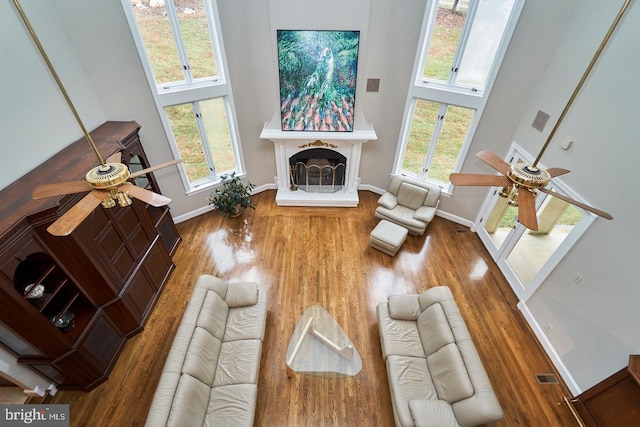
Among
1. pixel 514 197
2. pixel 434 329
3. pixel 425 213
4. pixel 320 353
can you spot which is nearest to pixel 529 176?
pixel 514 197

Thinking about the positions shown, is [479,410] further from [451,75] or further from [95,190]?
[451,75]

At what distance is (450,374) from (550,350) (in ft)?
6.14

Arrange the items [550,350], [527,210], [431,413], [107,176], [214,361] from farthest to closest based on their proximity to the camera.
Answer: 1. [550,350]
2. [214,361]
3. [431,413]
4. [527,210]
5. [107,176]

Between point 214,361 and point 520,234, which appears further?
point 520,234

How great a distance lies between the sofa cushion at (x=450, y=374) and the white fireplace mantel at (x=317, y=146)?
3.71 meters

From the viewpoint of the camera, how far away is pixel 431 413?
9.19ft

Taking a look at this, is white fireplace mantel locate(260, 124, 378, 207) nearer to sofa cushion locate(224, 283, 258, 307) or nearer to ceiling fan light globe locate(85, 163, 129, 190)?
sofa cushion locate(224, 283, 258, 307)

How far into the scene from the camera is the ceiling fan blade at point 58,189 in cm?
189

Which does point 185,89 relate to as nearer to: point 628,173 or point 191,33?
point 191,33

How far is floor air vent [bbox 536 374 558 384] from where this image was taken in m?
3.56

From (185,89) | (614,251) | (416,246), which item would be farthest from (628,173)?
(185,89)

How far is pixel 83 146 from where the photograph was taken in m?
3.60

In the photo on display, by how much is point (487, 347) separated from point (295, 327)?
2.68m

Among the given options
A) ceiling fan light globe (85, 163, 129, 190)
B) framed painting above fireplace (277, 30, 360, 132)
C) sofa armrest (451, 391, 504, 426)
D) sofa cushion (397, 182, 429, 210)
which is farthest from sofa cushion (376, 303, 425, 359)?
framed painting above fireplace (277, 30, 360, 132)
